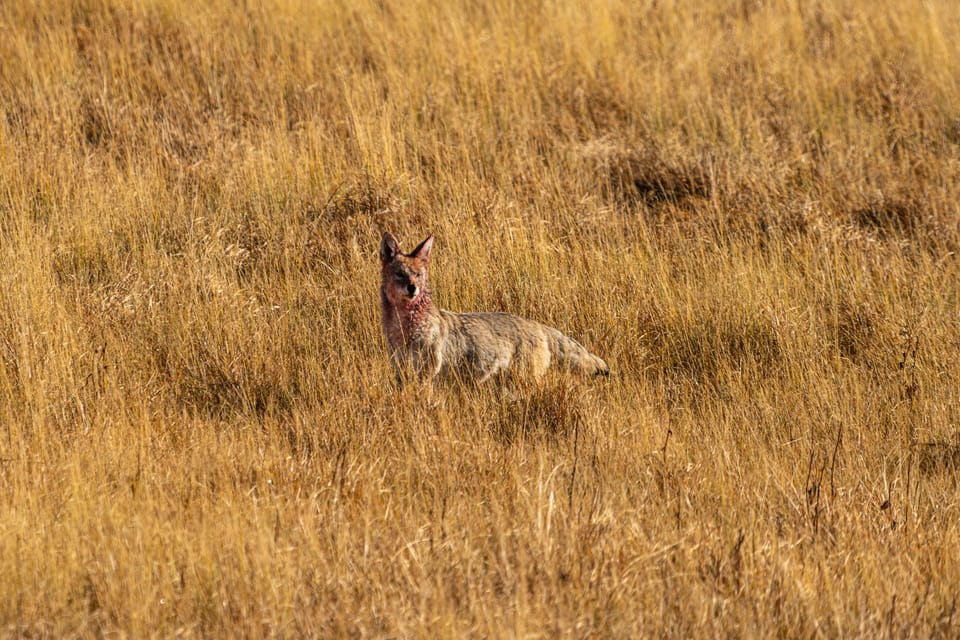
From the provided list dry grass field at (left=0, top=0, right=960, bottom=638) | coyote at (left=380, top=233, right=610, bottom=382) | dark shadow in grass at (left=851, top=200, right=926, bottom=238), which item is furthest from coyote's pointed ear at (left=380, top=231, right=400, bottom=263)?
dark shadow in grass at (left=851, top=200, right=926, bottom=238)

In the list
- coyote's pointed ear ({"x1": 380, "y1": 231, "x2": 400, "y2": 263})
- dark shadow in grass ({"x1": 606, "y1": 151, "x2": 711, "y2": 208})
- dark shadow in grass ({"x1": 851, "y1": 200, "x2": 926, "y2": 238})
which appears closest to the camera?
coyote's pointed ear ({"x1": 380, "y1": 231, "x2": 400, "y2": 263})

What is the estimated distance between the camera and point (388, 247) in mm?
6777

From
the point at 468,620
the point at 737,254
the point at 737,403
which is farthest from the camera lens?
the point at 737,254

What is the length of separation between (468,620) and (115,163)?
624 cm

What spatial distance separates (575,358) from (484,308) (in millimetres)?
1166

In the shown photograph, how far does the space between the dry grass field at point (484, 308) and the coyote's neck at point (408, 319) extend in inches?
8.6

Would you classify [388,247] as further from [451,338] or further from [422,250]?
[451,338]

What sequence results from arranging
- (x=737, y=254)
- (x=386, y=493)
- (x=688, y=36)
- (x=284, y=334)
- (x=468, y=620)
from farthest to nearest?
(x=688, y=36) < (x=737, y=254) < (x=284, y=334) < (x=386, y=493) < (x=468, y=620)

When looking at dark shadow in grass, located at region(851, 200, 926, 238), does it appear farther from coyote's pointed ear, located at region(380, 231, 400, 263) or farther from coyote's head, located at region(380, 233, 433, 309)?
coyote's pointed ear, located at region(380, 231, 400, 263)

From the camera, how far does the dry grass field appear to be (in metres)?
4.50

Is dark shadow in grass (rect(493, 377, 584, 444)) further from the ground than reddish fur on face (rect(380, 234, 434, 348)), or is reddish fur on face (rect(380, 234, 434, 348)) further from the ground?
reddish fur on face (rect(380, 234, 434, 348))

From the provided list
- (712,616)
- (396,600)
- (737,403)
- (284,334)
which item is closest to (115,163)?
(284,334)

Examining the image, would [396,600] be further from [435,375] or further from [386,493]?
[435,375]

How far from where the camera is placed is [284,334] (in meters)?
7.11
